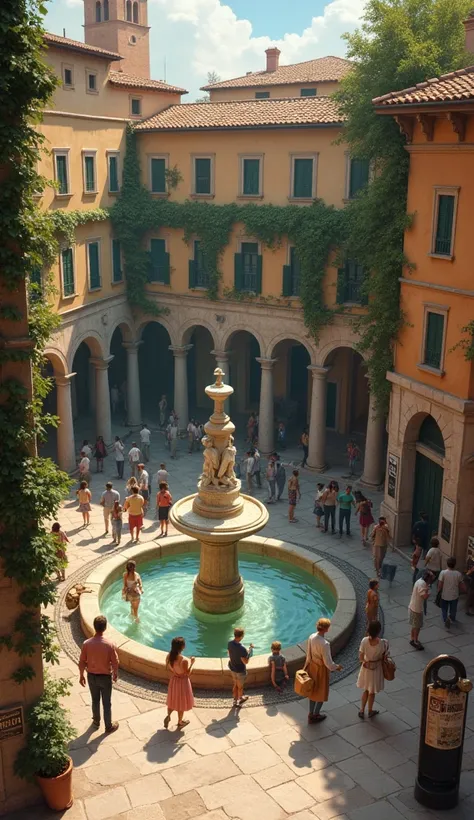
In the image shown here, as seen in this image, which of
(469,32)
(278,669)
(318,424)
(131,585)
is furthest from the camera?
(318,424)

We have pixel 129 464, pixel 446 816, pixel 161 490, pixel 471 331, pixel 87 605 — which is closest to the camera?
pixel 446 816

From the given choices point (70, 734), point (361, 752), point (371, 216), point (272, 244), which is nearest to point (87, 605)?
point (70, 734)

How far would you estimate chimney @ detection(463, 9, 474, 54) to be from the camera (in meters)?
21.6

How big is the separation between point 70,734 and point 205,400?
27672 mm

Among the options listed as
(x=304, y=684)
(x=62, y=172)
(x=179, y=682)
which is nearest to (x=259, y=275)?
(x=62, y=172)

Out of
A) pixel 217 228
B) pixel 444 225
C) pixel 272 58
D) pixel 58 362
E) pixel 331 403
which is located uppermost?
pixel 272 58

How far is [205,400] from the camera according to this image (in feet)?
127

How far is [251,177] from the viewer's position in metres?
30.5

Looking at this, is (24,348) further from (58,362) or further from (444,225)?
(58,362)

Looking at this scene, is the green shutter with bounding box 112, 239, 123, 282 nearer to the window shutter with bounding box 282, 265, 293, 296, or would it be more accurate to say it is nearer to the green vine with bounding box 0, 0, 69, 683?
the window shutter with bounding box 282, 265, 293, 296

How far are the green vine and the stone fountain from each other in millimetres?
5821

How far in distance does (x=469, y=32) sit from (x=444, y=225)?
6234mm

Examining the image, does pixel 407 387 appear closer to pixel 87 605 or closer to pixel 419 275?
pixel 419 275

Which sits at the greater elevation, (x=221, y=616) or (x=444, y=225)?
(x=444, y=225)
